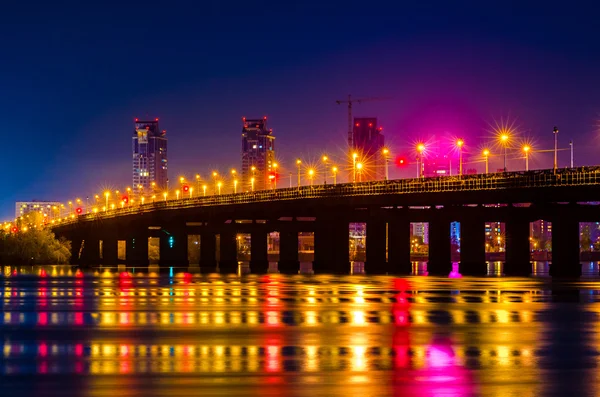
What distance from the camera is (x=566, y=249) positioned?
350 feet

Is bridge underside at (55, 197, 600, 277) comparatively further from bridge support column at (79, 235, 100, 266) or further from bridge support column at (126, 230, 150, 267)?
bridge support column at (79, 235, 100, 266)

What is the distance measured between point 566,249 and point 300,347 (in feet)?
265

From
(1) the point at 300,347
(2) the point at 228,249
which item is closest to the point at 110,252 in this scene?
(2) the point at 228,249

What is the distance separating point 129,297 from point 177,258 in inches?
4322

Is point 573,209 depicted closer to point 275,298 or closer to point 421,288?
point 421,288

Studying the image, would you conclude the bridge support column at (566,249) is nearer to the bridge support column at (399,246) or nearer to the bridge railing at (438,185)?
the bridge railing at (438,185)

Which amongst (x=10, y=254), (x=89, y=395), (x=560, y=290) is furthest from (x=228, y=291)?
(x=10, y=254)

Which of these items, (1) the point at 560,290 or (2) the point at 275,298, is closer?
(2) the point at 275,298

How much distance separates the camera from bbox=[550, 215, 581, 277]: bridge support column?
104 meters

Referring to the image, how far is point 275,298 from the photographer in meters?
57.2

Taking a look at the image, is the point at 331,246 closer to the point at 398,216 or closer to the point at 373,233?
the point at 373,233

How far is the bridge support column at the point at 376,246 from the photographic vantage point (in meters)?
127

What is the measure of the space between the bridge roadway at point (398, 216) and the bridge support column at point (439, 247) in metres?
0.13

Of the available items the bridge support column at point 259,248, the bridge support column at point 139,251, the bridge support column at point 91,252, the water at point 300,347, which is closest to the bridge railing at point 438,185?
the bridge support column at point 259,248
